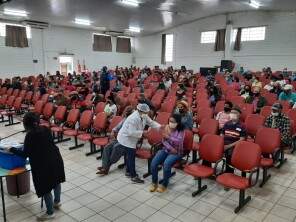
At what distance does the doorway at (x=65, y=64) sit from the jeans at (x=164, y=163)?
16.2 metres

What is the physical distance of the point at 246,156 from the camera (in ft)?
11.2

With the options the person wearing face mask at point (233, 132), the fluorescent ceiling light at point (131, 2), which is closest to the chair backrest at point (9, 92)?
the fluorescent ceiling light at point (131, 2)

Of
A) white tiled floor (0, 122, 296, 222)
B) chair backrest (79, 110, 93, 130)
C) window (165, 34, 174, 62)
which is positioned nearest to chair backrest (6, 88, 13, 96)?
chair backrest (79, 110, 93, 130)

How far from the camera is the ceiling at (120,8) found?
11.0 meters

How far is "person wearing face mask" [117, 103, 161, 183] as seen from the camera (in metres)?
3.95

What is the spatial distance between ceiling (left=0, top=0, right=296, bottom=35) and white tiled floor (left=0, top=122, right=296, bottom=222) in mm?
8786

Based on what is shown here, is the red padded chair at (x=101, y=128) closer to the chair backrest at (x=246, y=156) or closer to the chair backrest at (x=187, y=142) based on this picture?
the chair backrest at (x=187, y=142)

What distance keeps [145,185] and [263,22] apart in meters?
13.4

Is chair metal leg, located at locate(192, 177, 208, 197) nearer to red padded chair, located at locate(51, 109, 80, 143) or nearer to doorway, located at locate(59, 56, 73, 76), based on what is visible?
red padded chair, located at locate(51, 109, 80, 143)

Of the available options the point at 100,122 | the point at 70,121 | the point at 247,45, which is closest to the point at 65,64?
the point at 247,45

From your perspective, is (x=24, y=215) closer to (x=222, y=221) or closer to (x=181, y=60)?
(x=222, y=221)

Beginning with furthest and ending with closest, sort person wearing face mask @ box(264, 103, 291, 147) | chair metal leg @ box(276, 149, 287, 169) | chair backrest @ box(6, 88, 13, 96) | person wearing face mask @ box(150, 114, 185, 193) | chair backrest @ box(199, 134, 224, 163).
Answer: chair backrest @ box(6, 88, 13, 96) → chair metal leg @ box(276, 149, 287, 169) → person wearing face mask @ box(264, 103, 291, 147) → person wearing face mask @ box(150, 114, 185, 193) → chair backrest @ box(199, 134, 224, 163)

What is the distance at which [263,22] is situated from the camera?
14164 millimetres

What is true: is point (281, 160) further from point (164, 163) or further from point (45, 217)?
point (45, 217)
